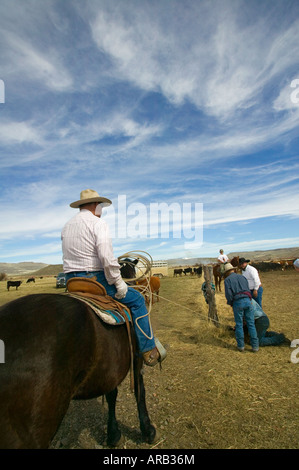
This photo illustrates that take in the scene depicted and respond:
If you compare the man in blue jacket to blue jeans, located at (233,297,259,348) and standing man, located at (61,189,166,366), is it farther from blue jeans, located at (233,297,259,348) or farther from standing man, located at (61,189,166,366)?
standing man, located at (61,189,166,366)

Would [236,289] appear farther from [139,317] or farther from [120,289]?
[120,289]

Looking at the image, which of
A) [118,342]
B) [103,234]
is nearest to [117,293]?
[118,342]

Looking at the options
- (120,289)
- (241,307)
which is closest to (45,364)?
(120,289)

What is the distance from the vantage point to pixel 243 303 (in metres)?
6.55

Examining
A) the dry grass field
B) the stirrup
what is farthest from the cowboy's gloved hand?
the dry grass field

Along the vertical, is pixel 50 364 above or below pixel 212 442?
above

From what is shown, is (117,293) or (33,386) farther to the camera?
(117,293)

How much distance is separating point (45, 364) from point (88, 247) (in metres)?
1.38

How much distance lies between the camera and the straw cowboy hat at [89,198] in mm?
3332

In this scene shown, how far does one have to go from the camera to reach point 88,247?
9.88 ft

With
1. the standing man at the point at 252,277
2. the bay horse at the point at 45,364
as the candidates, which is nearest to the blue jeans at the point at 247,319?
the standing man at the point at 252,277
